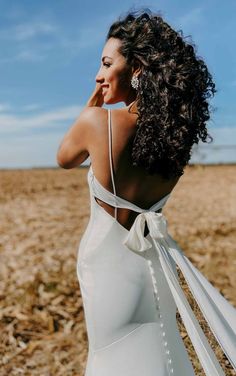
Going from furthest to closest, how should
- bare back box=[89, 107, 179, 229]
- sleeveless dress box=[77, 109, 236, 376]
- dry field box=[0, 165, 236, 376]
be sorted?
dry field box=[0, 165, 236, 376], sleeveless dress box=[77, 109, 236, 376], bare back box=[89, 107, 179, 229]

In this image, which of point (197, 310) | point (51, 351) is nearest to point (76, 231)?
point (51, 351)

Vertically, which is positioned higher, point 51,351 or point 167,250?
point 167,250

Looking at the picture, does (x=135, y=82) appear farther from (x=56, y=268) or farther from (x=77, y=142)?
(x=56, y=268)

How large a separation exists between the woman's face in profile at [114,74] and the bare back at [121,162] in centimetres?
13

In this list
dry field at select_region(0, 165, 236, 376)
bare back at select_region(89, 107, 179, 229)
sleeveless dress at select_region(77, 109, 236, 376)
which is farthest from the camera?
dry field at select_region(0, 165, 236, 376)

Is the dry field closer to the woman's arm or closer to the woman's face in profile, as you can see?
the woman's arm

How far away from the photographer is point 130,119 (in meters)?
2.66

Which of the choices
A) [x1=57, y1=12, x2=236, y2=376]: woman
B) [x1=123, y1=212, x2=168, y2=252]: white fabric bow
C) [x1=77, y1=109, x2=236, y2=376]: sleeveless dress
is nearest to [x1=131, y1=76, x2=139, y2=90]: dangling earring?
[x1=57, y1=12, x2=236, y2=376]: woman

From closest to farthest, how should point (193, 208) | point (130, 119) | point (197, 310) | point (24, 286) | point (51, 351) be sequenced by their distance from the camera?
point (130, 119) → point (197, 310) → point (51, 351) → point (24, 286) → point (193, 208)

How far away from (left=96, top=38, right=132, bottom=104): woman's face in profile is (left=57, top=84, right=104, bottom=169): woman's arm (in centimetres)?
12

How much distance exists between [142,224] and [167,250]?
0.70 feet

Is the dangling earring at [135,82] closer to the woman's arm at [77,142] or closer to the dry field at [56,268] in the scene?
the woman's arm at [77,142]

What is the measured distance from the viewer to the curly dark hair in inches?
105

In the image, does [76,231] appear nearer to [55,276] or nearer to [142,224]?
[55,276]
